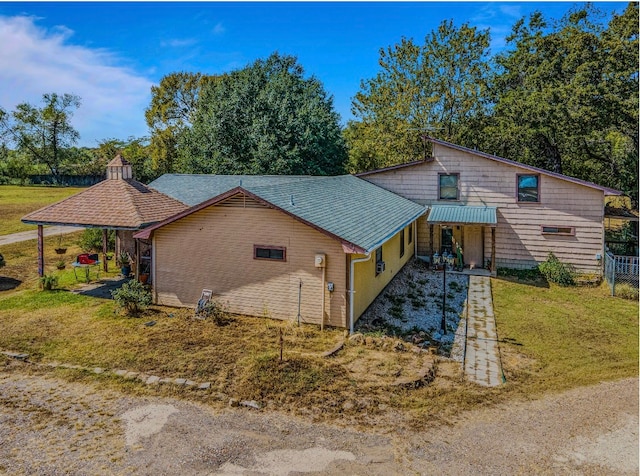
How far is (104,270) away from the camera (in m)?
18.6

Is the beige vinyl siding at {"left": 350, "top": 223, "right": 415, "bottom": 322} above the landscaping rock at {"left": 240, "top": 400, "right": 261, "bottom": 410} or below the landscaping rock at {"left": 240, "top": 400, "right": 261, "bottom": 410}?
above

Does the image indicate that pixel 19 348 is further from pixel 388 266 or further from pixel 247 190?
pixel 388 266

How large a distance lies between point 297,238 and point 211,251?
9.48 feet

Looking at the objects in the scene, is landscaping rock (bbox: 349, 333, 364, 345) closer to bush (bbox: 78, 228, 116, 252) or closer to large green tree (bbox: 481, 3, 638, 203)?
bush (bbox: 78, 228, 116, 252)

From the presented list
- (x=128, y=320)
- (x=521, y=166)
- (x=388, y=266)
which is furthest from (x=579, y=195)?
(x=128, y=320)

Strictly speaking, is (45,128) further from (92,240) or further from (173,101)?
(92,240)

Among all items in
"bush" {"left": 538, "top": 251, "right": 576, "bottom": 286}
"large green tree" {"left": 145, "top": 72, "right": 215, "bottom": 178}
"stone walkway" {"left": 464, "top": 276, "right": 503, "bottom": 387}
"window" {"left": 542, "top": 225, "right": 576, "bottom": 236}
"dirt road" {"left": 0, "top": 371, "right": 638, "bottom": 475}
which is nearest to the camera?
"dirt road" {"left": 0, "top": 371, "right": 638, "bottom": 475}

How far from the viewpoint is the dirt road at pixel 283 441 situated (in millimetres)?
6285

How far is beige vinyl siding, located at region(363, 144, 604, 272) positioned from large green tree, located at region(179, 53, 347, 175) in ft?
33.6

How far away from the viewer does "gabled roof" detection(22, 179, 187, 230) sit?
1533 centimetres

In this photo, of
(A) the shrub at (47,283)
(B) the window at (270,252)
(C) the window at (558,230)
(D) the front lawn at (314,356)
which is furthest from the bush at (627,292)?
(A) the shrub at (47,283)

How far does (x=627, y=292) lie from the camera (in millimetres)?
15617

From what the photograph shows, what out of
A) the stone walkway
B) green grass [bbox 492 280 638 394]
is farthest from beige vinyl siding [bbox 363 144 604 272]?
the stone walkway

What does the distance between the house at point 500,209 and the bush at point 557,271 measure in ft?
1.39
